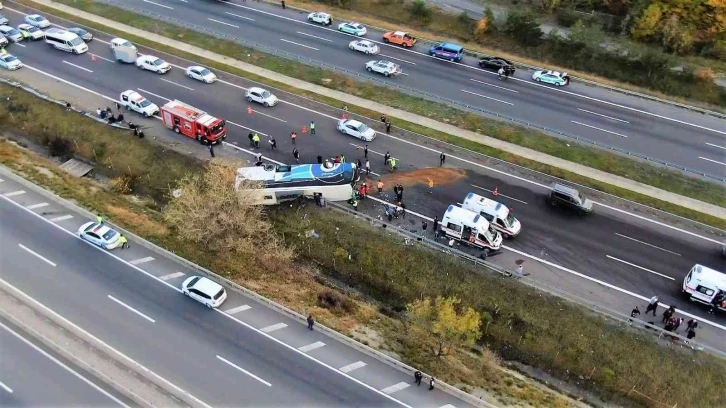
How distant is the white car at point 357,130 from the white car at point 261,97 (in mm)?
8363

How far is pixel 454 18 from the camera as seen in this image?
70062 millimetres

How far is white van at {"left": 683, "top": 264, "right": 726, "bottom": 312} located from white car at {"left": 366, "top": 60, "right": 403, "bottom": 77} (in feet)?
116

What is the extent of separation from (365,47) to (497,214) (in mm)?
30785

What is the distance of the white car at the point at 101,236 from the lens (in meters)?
40.2

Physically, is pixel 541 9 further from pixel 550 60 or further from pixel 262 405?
pixel 262 405

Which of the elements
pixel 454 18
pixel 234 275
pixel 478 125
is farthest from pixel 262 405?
pixel 454 18

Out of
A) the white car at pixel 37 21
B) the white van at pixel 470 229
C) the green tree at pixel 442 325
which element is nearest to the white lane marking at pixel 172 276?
the green tree at pixel 442 325

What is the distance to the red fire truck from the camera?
49.7 metres

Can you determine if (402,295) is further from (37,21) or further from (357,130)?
(37,21)

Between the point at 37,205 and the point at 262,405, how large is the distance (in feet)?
86.4

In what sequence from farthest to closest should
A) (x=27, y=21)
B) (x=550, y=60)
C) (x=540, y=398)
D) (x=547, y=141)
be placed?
(x=27, y=21)
(x=550, y=60)
(x=547, y=141)
(x=540, y=398)

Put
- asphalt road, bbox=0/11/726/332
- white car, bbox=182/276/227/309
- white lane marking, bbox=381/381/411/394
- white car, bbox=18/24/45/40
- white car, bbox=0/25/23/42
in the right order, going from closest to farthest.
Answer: white lane marking, bbox=381/381/411/394, white car, bbox=182/276/227/309, asphalt road, bbox=0/11/726/332, white car, bbox=0/25/23/42, white car, bbox=18/24/45/40

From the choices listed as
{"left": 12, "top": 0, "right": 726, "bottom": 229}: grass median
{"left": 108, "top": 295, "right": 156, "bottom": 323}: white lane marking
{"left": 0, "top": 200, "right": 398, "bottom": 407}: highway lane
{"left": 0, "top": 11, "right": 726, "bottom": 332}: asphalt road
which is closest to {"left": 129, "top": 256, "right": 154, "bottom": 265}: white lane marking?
{"left": 0, "top": 200, "right": 398, "bottom": 407}: highway lane

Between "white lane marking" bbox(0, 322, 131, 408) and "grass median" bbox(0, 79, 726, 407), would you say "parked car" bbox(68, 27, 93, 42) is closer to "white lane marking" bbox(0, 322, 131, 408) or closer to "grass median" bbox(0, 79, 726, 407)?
"grass median" bbox(0, 79, 726, 407)
